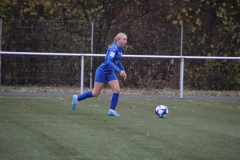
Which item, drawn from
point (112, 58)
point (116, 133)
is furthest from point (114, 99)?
point (116, 133)

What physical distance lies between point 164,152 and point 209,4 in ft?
58.0

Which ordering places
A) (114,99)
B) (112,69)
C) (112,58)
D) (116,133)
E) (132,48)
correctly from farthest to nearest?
(132,48) → (112,69) → (114,99) → (112,58) → (116,133)

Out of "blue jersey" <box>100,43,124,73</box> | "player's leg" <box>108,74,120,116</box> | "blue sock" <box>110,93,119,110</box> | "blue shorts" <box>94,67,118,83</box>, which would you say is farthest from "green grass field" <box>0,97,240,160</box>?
"blue jersey" <box>100,43,124,73</box>

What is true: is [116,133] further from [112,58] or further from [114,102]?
[112,58]

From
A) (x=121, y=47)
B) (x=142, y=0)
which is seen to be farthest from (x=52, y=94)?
(x=142, y=0)

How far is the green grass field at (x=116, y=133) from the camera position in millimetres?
7254

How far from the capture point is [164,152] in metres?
7.42

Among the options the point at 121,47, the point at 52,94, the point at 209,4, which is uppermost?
the point at 209,4

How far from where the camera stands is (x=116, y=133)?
9109 mm

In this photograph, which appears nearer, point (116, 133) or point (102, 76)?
point (116, 133)

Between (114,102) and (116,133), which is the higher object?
(114,102)

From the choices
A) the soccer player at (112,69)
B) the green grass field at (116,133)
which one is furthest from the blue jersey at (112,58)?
the green grass field at (116,133)

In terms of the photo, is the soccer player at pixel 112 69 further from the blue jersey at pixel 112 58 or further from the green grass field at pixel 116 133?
the green grass field at pixel 116 133

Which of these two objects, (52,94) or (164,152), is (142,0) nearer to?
(52,94)
